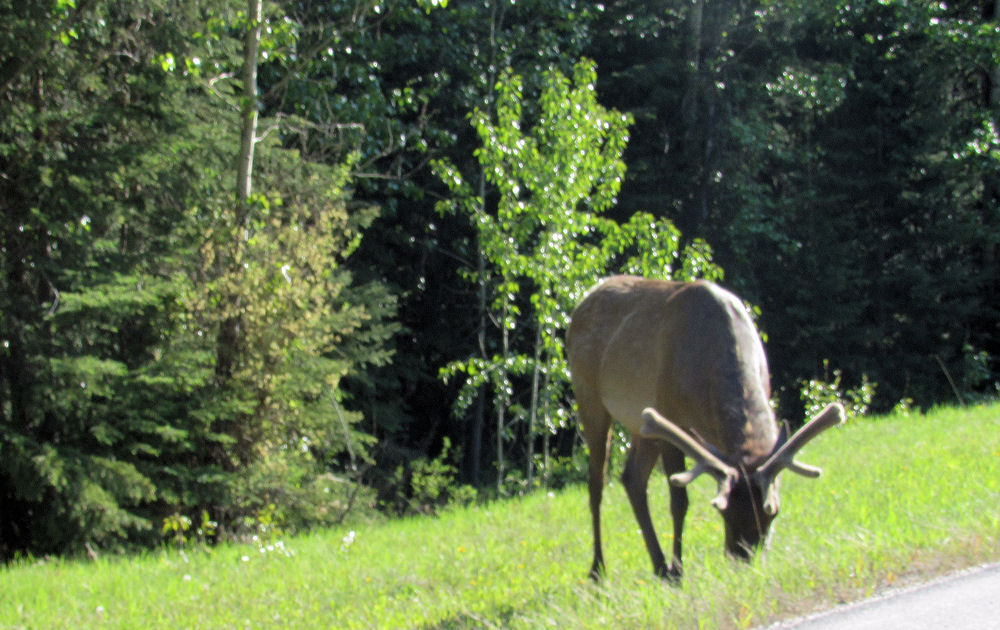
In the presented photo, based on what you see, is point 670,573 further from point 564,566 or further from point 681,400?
point 564,566

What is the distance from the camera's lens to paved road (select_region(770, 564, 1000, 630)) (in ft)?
13.1

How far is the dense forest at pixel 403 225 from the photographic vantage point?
10312mm

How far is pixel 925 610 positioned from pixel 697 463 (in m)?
1.27

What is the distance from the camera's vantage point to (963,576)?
4.70 m

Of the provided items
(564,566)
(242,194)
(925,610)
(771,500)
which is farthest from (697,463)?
(242,194)

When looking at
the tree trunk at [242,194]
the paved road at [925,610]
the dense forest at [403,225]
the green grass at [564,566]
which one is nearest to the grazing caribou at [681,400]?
the green grass at [564,566]

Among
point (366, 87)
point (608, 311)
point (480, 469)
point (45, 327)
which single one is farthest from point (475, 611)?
point (480, 469)

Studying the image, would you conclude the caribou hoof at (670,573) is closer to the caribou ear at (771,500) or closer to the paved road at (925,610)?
the caribou ear at (771,500)

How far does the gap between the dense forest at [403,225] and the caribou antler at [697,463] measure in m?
6.48

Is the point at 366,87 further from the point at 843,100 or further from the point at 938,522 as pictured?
the point at 938,522

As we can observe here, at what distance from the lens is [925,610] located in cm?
417

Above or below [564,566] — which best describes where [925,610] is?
above

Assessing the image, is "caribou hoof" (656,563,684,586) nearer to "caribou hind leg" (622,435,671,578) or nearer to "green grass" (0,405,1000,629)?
"green grass" (0,405,1000,629)

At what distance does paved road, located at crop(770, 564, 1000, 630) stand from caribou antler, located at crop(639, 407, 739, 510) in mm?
768
